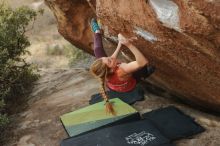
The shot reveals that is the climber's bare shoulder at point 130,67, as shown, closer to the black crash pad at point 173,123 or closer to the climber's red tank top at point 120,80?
the climber's red tank top at point 120,80

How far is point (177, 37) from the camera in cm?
650

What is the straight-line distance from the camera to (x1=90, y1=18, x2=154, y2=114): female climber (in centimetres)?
666

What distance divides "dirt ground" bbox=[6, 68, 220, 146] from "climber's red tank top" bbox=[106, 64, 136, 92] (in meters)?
1.37

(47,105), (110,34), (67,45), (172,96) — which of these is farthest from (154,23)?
(67,45)

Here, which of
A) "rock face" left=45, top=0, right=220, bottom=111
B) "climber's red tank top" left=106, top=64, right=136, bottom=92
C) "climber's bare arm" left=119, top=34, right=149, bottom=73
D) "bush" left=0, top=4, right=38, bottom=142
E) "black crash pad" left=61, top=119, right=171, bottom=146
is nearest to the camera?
"rock face" left=45, top=0, right=220, bottom=111

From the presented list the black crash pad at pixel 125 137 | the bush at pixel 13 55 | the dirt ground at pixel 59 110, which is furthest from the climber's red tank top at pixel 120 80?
the bush at pixel 13 55

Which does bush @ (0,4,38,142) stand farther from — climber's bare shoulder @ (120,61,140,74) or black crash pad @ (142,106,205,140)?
climber's bare shoulder @ (120,61,140,74)

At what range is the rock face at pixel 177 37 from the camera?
5805 mm

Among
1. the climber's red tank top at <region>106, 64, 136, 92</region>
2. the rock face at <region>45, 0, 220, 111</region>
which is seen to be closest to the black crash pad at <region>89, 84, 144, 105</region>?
the rock face at <region>45, 0, 220, 111</region>

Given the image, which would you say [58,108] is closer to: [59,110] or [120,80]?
[59,110]

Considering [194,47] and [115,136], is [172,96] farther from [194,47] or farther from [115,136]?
[194,47]

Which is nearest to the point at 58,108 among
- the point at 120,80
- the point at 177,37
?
the point at 120,80

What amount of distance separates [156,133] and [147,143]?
0.37 m

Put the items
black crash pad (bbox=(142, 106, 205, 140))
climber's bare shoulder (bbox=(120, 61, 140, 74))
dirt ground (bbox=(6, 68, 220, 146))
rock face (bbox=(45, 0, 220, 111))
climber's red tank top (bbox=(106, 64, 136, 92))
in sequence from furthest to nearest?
dirt ground (bbox=(6, 68, 220, 146))
black crash pad (bbox=(142, 106, 205, 140))
climber's red tank top (bbox=(106, 64, 136, 92))
climber's bare shoulder (bbox=(120, 61, 140, 74))
rock face (bbox=(45, 0, 220, 111))
